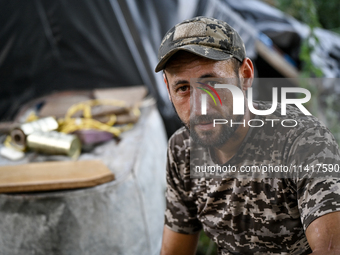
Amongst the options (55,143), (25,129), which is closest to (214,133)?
(55,143)

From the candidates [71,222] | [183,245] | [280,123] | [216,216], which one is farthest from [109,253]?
[280,123]

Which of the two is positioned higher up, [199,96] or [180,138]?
[199,96]

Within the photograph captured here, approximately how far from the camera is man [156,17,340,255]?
0.96 meters

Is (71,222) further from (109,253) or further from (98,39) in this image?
(98,39)

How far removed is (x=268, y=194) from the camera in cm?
103

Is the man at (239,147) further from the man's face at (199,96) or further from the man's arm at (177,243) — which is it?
the man's arm at (177,243)

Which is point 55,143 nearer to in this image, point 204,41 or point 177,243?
point 177,243

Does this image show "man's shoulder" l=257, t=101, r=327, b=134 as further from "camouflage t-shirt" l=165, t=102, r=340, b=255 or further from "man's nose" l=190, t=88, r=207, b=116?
"man's nose" l=190, t=88, r=207, b=116

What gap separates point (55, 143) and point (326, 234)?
5.74ft

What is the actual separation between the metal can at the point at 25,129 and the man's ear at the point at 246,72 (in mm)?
1711

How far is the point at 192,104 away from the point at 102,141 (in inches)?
55.6

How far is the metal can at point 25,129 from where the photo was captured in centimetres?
Answer: 225

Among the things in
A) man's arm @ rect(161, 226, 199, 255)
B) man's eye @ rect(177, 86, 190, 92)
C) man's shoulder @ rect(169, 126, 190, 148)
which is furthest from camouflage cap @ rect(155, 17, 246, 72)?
man's arm @ rect(161, 226, 199, 255)

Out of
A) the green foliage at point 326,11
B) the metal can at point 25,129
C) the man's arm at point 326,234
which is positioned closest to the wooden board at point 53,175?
the metal can at point 25,129
